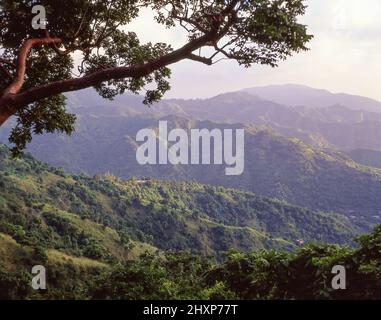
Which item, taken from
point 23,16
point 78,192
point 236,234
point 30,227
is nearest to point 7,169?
point 78,192

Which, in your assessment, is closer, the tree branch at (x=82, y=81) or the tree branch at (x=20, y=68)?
the tree branch at (x=82, y=81)

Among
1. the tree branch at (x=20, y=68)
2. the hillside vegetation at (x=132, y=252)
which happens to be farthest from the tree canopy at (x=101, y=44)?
the hillside vegetation at (x=132, y=252)

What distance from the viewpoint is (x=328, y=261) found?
12406mm

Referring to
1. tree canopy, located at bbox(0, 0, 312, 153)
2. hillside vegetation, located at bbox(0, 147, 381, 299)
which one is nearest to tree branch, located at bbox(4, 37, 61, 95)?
tree canopy, located at bbox(0, 0, 312, 153)

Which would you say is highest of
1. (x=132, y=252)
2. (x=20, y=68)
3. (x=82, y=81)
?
(x=20, y=68)

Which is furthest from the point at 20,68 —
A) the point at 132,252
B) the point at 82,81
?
the point at 132,252

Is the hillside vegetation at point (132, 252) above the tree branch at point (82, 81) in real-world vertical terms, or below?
below

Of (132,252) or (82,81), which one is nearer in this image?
(82,81)

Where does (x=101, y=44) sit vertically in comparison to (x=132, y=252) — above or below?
above

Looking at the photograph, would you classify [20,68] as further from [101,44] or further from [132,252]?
[132,252]

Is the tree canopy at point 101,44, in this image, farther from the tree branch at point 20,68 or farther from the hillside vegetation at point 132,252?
the hillside vegetation at point 132,252

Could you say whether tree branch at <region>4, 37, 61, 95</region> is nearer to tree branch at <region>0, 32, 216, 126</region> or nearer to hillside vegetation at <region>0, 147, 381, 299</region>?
tree branch at <region>0, 32, 216, 126</region>

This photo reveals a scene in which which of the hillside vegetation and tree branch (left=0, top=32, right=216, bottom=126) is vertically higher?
tree branch (left=0, top=32, right=216, bottom=126)
